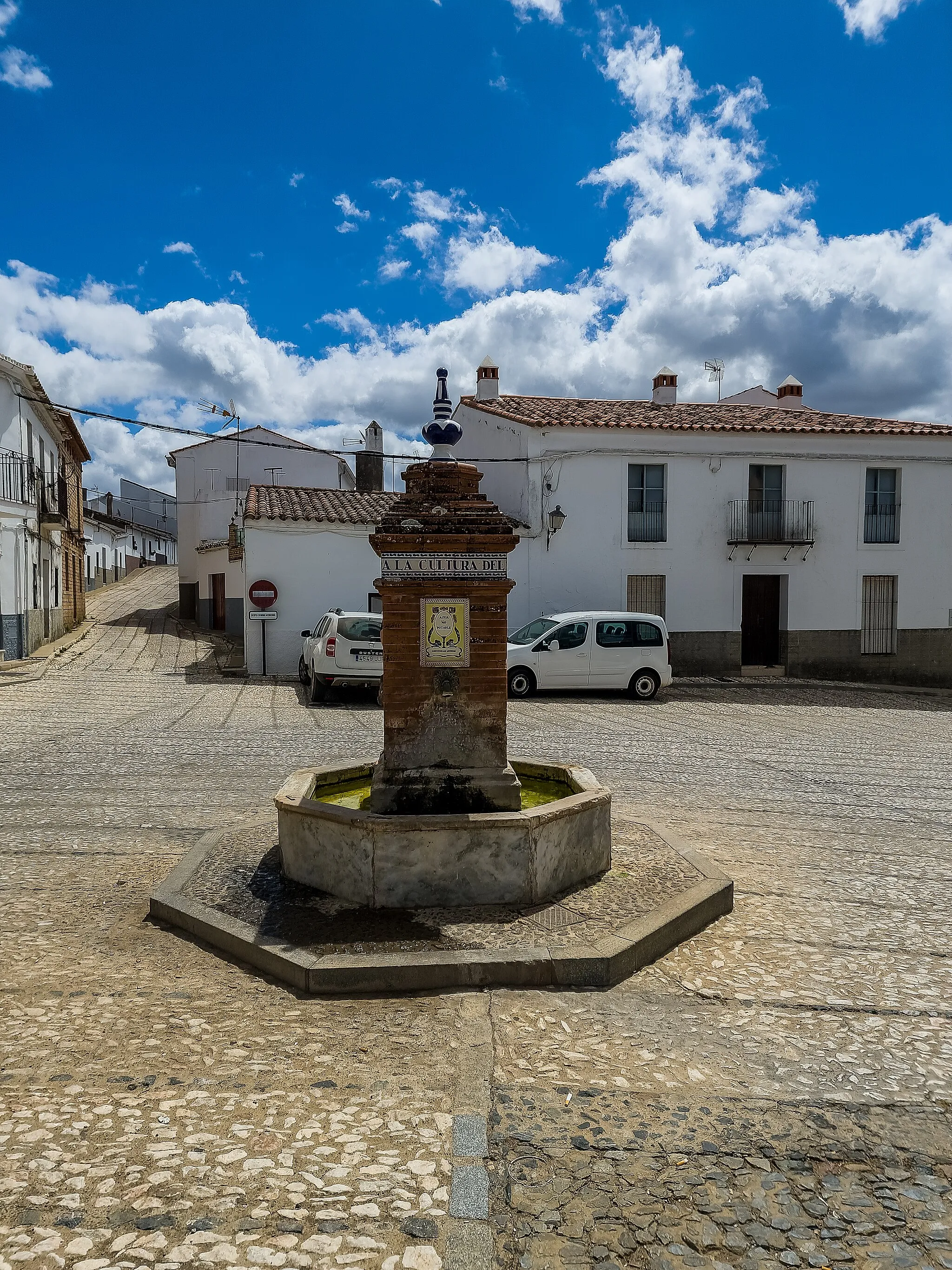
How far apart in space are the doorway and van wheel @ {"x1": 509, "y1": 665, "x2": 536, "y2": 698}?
13.1m

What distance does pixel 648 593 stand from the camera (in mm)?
19031

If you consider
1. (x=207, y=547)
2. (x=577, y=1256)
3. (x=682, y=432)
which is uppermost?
(x=682, y=432)

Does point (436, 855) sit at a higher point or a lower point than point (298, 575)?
lower

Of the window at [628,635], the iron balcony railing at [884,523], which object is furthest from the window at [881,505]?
the window at [628,635]

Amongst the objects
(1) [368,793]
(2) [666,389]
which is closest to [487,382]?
(2) [666,389]

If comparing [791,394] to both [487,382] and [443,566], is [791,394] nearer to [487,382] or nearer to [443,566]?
[487,382]

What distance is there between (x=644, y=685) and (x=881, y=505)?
28.6 ft

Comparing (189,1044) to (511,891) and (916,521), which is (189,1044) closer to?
(511,891)

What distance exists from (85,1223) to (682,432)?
1842cm

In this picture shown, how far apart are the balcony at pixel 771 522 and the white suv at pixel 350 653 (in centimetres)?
905

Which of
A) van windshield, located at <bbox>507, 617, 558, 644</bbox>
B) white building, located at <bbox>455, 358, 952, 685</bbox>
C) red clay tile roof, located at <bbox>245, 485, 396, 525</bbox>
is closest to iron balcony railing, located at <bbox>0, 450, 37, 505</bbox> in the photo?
red clay tile roof, located at <bbox>245, 485, 396, 525</bbox>

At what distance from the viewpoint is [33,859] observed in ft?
17.9

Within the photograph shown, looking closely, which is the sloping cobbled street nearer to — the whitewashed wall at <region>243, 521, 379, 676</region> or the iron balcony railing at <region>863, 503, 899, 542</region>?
the whitewashed wall at <region>243, 521, 379, 676</region>

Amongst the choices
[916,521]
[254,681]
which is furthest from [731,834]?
[916,521]
